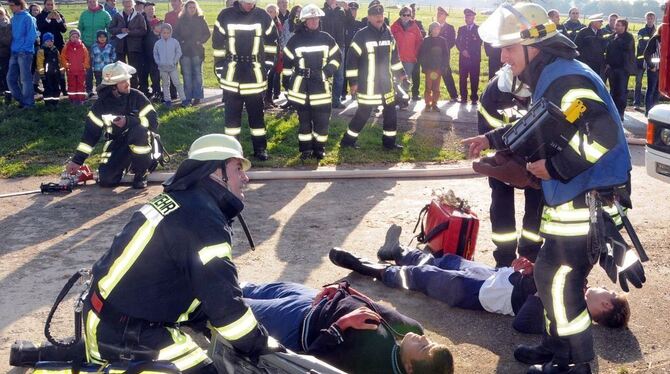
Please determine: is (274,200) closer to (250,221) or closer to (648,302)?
(250,221)

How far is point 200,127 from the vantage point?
1231cm

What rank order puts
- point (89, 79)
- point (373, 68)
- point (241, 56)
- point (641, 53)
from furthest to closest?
1. point (641, 53)
2. point (89, 79)
3. point (373, 68)
4. point (241, 56)

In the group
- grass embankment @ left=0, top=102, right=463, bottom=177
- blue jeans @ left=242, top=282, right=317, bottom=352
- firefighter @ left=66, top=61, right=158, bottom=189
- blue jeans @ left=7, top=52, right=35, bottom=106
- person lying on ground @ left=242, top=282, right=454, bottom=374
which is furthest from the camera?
blue jeans @ left=7, top=52, right=35, bottom=106

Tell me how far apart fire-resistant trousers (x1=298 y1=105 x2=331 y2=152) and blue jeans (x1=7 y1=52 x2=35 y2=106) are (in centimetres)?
536

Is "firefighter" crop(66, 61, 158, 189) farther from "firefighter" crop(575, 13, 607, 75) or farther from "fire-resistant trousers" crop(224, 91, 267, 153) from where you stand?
"firefighter" crop(575, 13, 607, 75)

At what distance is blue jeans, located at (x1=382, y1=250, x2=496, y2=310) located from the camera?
19.5 ft

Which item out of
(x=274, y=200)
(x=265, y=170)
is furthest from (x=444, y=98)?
(x=274, y=200)

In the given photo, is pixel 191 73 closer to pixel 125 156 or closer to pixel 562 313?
pixel 125 156

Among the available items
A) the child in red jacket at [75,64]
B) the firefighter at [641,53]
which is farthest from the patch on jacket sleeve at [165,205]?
the firefighter at [641,53]

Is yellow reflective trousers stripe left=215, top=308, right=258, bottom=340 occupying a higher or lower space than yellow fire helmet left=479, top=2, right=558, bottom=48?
lower

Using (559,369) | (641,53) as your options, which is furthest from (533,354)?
(641,53)

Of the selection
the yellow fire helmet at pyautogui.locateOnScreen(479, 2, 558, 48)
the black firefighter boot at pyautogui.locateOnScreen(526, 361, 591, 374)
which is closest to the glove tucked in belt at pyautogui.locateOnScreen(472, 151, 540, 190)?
the yellow fire helmet at pyautogui.locateOnScreen(479, 2, 558, 48)

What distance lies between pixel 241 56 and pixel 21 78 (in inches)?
200

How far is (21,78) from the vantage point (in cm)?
1338
